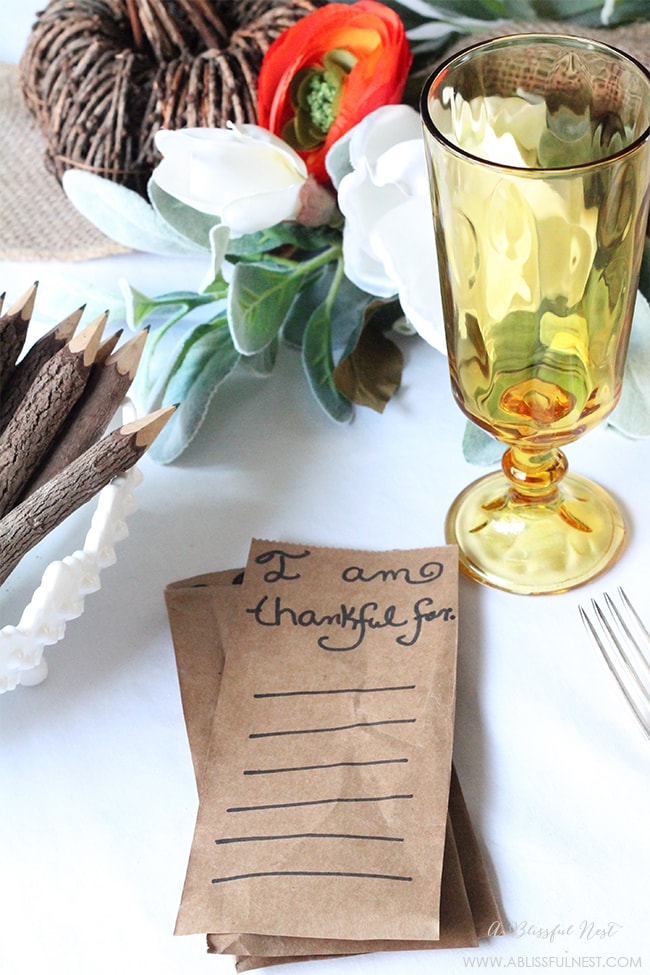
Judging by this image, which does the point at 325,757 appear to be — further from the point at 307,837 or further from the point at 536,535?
the point at 536,535

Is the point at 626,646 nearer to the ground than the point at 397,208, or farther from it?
nearer to the ground

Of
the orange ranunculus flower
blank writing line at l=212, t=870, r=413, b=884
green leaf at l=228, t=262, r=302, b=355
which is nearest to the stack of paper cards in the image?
blank writing line at l=212, t=870, r=413, b=884

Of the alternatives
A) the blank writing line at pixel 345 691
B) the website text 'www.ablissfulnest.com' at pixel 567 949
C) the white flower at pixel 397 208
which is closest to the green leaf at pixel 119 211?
the white flower at pixel 397 208

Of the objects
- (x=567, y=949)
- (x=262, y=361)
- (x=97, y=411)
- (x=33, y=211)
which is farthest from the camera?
(x=33, y=211)

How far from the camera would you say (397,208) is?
447mm

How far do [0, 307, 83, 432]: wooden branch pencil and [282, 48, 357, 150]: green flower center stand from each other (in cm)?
16

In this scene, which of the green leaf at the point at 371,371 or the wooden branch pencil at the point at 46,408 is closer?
the wooden branch pencil at the point at 46,408

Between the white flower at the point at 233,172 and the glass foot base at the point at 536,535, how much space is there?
0.17 m

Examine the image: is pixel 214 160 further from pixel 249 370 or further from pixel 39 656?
pixel 39 656

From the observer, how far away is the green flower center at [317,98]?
0.52m

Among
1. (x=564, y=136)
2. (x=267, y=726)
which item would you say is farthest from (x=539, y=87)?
(x=267, y=726)

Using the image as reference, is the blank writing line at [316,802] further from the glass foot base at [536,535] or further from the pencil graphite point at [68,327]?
the pencil graphite point at [68,327]

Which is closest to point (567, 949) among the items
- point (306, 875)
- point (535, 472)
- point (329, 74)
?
point (306, 875)

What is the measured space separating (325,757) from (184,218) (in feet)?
0.94
